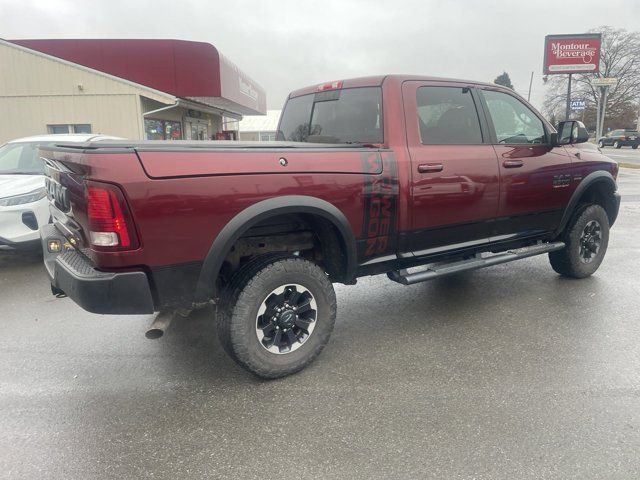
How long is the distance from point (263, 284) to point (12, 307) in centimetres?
300

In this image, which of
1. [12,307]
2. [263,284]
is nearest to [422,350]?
[263,284]

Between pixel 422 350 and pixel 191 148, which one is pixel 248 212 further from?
pixel 422 350

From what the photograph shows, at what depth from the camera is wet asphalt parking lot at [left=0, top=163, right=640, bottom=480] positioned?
2.30m

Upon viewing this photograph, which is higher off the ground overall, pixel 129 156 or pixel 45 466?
pixel 129 156

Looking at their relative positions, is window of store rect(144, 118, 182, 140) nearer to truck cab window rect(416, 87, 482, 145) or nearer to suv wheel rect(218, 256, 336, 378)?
truck cab window rect(416, 87, 482, 145)

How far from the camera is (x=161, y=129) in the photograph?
51.7ft

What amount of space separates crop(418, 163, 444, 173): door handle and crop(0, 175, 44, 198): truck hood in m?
4.48

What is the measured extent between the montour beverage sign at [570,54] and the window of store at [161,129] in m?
20.8

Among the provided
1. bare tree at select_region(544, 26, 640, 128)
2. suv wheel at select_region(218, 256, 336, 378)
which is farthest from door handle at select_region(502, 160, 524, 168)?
bare tree at select_region(544, 26, 640, 128)

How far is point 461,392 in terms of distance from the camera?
9.51 ft

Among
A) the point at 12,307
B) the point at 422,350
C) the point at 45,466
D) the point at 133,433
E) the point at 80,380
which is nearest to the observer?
the point at 45,466

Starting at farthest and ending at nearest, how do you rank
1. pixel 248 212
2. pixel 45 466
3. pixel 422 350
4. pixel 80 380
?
pixel 422 350, pixel 80 380, pixel 248 212, pixel 45 466

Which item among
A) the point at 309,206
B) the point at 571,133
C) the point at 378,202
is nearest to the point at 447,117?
the point at 378,202

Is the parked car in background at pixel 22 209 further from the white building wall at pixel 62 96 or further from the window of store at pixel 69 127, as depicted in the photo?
the window of store at pixel 69 127
